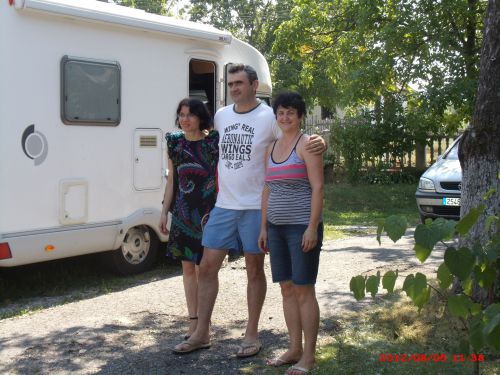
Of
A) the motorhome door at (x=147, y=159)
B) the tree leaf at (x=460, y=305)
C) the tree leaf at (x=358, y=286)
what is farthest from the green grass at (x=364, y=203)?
the tree leaf at (x=460, y=305)

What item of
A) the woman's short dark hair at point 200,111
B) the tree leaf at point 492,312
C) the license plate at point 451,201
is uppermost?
the woman's short dark hair at point 200,111

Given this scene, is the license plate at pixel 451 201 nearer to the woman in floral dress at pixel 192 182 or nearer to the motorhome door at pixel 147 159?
the motorhome door at pixel 147 159

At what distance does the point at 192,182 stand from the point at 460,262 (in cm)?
248

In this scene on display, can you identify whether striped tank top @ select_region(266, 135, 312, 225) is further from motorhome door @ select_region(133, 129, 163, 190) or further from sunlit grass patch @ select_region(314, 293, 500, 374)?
motorhome door @ select_region(133, 129, 163, 190)

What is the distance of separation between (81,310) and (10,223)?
1030 millimetres

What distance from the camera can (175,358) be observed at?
4.77 meters

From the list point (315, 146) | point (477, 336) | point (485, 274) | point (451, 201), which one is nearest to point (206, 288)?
point (315, 146)

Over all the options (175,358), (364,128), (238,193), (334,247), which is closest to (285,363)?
(175,358)

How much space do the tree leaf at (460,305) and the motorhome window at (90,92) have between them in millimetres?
4667

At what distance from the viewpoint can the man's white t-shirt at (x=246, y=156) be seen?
461 centimetres

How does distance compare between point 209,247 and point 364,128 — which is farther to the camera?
point 364,128

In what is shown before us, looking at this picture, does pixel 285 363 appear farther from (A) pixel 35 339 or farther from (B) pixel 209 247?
(A) pixel 35 339

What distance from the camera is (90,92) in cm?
691

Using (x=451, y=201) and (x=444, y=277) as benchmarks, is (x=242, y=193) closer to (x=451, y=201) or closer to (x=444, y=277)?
(x=444, y=277)
